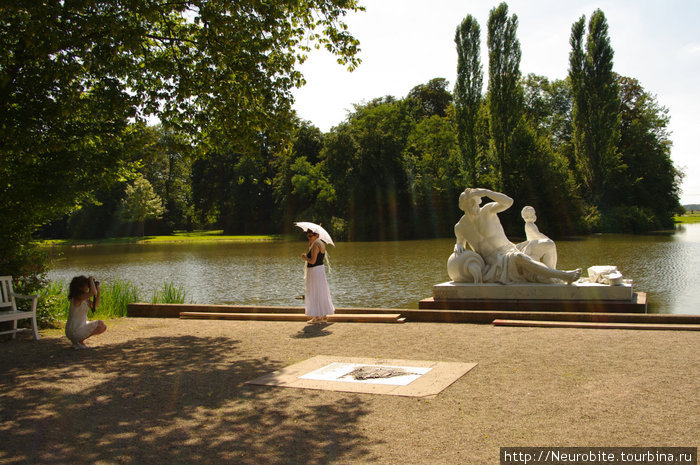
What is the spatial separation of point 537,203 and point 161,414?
44685mm

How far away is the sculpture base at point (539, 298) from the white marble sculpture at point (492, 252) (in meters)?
0.24

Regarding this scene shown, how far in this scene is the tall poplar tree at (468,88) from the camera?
1912 inches

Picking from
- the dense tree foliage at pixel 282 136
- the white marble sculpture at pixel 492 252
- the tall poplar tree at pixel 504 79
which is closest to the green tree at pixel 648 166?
the dense tree foliage at pixel 282 136

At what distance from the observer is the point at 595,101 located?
46.5 m

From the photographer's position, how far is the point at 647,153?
5266 centimetres

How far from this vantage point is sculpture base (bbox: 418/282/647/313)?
1047 cm

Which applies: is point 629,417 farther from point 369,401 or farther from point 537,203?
point 537,203

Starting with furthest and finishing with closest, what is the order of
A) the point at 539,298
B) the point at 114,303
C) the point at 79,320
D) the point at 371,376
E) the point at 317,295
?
the point at 114,303 < the point at 539,298 < the point at 317,295 < the point at 79,320 < the point at 371,376

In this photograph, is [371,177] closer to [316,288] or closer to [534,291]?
[534,291]

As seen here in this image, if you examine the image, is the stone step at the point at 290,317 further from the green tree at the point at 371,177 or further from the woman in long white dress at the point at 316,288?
the green tree at the point at 371,177

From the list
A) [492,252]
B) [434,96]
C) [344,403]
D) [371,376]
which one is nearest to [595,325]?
[492,252]

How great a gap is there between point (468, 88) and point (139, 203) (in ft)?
126

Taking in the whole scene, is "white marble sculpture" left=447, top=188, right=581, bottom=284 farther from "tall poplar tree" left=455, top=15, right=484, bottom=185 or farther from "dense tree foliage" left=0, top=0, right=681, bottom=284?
"tall poplar tree" left=455, top=15, right=484, bottom=185

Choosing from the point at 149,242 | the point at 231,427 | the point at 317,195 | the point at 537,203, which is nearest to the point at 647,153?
the point at 537,203
